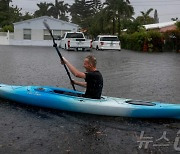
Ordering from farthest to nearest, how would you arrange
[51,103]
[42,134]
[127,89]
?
[127,89] < [51,103] < [42,134]

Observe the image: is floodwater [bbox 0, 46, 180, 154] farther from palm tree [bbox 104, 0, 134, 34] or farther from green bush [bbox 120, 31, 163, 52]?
palm tree [bbox 104, 0, 134, 34]

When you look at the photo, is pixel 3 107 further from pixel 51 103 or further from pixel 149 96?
pixel 149 96

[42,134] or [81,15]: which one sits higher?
[81,15]

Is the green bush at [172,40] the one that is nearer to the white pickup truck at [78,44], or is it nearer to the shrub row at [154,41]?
the shrub row at [154,41]

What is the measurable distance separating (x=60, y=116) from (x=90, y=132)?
115cm

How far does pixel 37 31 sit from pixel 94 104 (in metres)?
34.1

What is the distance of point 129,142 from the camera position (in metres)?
5.11

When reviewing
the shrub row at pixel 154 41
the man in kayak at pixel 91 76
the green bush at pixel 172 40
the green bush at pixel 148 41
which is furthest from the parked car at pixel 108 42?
the man in kayak at pixel 91 76

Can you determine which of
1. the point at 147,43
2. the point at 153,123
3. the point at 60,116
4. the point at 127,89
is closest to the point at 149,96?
the point at 127,89

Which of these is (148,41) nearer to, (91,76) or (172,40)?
(172,40)

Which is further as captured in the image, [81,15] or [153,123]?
[81,15]

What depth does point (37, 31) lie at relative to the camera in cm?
3941

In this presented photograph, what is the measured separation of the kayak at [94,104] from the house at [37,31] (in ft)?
107

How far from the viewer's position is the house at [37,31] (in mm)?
39281
